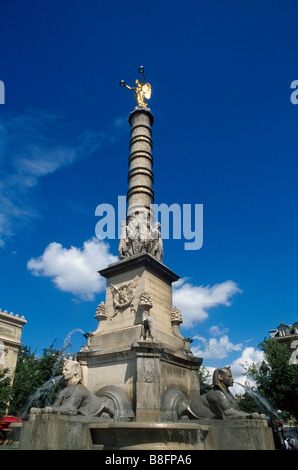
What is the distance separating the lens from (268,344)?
110ft

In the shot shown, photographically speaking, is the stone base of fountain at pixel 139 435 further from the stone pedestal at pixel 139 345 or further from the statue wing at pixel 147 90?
the statue wing at pixel 147 90

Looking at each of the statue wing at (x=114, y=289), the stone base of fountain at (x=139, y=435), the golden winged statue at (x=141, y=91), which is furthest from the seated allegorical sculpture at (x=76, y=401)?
the golden winged statue at (x=141, y=91)

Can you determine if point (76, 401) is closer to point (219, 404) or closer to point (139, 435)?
point (139, 435)

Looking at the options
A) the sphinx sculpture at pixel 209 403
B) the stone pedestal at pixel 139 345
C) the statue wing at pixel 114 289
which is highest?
the statue wing at pixel 114 289

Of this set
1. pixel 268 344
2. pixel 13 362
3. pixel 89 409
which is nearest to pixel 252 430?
pixel 89 409

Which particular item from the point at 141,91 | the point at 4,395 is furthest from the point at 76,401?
the point at 4,395

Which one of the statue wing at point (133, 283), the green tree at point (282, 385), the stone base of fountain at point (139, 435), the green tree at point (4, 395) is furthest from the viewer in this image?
the green tree at point (282, 385)

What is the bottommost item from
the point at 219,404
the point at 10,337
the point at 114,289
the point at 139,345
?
the point at 219,404

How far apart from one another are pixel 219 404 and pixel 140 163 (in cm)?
1134

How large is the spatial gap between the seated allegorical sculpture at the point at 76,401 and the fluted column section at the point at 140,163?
24.8 feet

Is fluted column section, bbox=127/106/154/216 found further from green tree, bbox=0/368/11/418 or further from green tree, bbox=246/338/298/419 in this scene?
green tree, bbox=0/368/11/418

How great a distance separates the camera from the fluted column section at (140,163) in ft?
52.2

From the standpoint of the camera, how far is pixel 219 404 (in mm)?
9375

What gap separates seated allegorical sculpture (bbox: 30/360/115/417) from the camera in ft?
29.5
